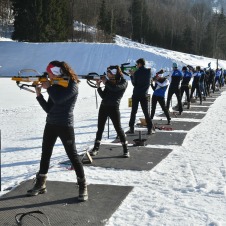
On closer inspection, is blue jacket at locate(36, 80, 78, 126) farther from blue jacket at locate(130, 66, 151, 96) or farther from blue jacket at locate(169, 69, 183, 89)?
blue jacket at locate(169, 69, 183, 89)

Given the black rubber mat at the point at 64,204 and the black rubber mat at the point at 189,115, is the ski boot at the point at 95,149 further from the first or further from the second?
the black rubber mat at the point at 189,115

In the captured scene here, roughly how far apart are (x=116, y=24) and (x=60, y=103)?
74560mm

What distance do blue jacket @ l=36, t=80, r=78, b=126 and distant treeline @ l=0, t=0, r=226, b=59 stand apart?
4897cm

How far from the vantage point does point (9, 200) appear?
193 inches

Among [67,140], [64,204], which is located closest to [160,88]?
[67,140]

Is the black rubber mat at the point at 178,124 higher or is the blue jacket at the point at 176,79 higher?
the blue jacket at the point at 176,79

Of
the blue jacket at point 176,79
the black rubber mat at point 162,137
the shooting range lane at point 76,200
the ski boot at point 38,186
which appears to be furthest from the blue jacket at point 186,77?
the ski boot at point 38,186

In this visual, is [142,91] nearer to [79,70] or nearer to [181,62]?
[79,70]

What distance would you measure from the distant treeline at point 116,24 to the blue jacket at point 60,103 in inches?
1928

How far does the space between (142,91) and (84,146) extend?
1.99 m

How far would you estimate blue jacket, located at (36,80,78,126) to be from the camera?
4.78 m

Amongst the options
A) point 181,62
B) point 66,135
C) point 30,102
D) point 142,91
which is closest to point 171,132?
point 142,91

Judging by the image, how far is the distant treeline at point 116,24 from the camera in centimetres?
5316

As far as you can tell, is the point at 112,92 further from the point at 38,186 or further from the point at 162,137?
the point at 162,137
